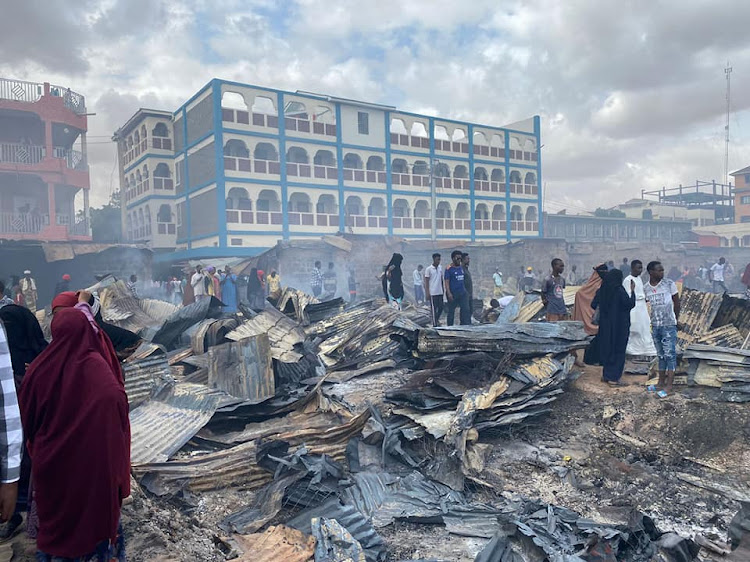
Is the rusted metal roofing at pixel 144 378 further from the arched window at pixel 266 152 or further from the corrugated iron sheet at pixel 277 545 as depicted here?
the arched window at pixel 266 152

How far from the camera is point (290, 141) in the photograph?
2867 centimetres

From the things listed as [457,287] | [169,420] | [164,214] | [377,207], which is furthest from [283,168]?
[169,420]

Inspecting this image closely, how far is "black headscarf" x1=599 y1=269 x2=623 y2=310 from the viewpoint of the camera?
687 centimetres

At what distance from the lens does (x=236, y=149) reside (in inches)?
1093

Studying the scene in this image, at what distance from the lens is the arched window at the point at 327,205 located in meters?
30.4

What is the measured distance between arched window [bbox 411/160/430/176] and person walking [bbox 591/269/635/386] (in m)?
27.7

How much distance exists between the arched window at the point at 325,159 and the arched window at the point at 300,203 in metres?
2.30

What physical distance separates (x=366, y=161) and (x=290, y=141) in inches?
205

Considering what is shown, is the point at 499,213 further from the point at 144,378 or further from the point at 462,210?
the point at 144,378

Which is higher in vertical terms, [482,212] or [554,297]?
[482,212]

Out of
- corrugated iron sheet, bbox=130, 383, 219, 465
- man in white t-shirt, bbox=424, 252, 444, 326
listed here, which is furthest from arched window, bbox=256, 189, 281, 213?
corrugated iron sheet, bbox=130, 383, 219, 465

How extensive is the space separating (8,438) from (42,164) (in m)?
26.1

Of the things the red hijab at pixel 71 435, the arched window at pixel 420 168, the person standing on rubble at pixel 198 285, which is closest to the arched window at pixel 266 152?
the arched window at pixel 420 168

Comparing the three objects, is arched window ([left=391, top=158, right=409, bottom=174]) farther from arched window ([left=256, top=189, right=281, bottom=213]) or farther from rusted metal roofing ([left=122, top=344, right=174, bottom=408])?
rusted metal roofing ([left=122, top=344, right=174, bottom=408])
